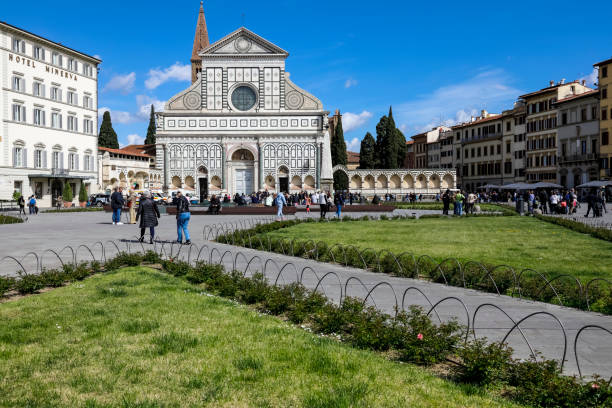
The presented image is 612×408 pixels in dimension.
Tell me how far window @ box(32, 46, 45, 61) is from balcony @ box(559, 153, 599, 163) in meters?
50.7

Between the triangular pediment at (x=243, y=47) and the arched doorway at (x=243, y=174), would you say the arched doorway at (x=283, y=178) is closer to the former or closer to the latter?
the arched doorway at (x=243, y=174)

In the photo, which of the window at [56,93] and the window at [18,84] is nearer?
the window at [18,84]

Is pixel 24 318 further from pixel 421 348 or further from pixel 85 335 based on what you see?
pixel 421 348

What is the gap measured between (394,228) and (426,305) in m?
12.7

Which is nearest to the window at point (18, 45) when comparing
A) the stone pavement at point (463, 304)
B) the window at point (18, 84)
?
the window at point (18, 84)

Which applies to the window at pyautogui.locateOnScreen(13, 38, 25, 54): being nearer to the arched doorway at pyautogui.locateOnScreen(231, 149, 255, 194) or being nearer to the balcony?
the arched doorway at pyautogui.locateOnScreen(231, 149, 255, 194)

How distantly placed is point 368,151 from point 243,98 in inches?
915

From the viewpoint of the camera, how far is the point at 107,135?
71938mm

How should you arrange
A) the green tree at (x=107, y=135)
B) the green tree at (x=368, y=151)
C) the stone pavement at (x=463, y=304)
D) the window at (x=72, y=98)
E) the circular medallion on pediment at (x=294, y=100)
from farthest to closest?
the green tree at (x=368, y=151)
the green tree at (x=107, y=135)
the circular medallion on pediment at (x=294, y=100)
the window at (x=72, y=98)
the stone pavement at (x=463, y=304)

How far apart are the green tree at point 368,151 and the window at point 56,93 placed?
140ft

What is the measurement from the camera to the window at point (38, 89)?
4378cm

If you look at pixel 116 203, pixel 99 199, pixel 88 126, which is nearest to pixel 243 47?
pixel 88 126

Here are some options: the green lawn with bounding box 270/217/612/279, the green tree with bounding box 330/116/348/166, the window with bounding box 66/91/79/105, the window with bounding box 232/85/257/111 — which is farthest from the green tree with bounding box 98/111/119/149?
the green lawn with bounding box 270/217/612/279

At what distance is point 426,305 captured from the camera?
7.21 meters
